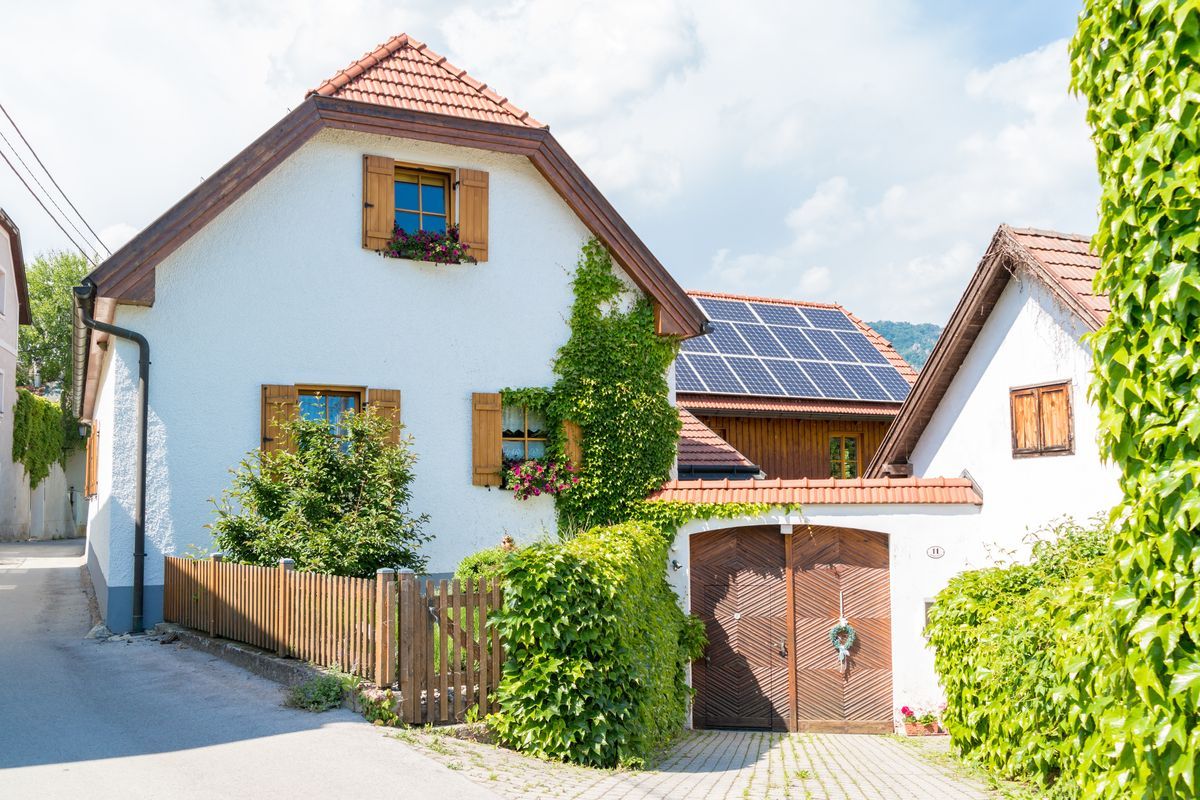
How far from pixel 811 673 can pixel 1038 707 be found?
586cm

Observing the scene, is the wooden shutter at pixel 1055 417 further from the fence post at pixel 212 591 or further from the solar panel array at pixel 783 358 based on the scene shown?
the fence post at pixel 212 591

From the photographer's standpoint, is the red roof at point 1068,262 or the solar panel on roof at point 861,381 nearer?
the red roof at point 1068,262

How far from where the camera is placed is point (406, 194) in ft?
51.8

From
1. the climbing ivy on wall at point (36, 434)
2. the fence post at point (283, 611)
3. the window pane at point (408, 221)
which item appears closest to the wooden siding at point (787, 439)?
the window pane at point (408, 221)

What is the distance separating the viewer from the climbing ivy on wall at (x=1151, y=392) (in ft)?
14.6

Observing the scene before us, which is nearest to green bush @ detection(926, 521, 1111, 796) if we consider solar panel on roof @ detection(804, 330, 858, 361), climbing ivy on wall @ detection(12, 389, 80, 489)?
solar panel on roof @ detection(804, 330, 858, 361)

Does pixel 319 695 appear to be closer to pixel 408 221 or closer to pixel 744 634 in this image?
pixel 744 634

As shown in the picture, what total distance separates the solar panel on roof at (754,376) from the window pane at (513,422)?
22.2ft

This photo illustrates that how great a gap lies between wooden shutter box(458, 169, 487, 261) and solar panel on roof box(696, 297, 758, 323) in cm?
941

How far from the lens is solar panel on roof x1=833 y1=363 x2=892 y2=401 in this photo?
2229cm

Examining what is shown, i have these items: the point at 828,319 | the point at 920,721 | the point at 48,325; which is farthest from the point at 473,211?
the point at 48,325

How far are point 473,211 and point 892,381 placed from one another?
37.5 feet

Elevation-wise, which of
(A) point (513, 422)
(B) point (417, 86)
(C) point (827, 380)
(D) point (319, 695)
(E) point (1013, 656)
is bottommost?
(D) point (319, 695)

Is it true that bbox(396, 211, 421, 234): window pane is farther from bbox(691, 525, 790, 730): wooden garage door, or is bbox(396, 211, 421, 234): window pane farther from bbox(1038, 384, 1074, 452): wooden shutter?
bbox(1038, 384, 1074, 452): wooden shutter
